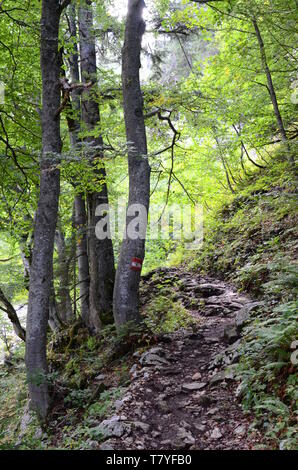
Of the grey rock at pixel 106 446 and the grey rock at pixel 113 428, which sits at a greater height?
the grey rock at pixel 113 428

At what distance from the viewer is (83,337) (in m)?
8.84

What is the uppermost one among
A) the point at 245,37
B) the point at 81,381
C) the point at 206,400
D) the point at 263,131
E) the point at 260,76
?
the point at 245,37

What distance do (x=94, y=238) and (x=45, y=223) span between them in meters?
2.82

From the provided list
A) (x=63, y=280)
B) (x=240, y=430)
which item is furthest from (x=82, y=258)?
(x=240, y=430)

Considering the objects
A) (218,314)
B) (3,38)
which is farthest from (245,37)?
(218,314)

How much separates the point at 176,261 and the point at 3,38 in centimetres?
976

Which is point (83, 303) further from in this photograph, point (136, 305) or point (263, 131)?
point (263, 131)

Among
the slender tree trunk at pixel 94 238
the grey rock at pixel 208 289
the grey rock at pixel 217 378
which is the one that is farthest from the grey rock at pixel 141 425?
the grey rock at pixel 208 289

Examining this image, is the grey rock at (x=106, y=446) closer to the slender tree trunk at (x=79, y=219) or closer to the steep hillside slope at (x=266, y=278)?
the steep hillside slope at (x=266, y=278)

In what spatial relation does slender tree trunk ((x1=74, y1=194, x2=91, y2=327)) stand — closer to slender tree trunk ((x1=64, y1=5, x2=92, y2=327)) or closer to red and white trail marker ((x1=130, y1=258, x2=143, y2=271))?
slender tree trunk ((x1=64, y1=5, x2=92, y2=327))

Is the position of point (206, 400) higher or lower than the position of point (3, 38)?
lower

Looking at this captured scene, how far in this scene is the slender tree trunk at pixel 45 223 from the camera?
5871mm
